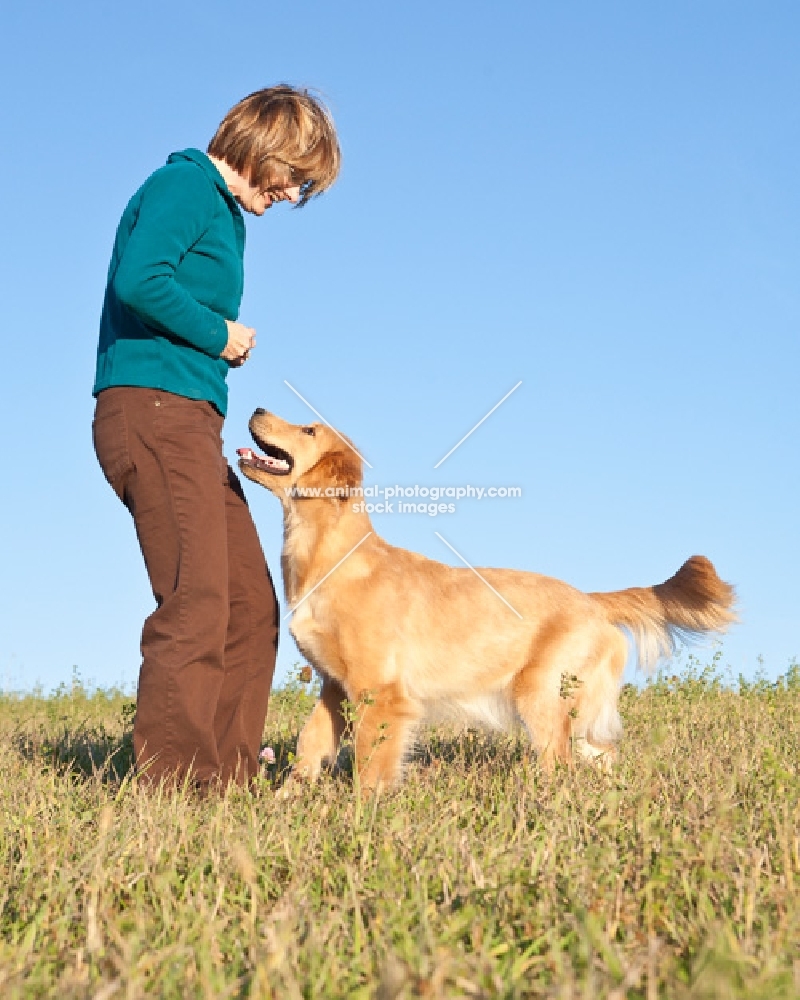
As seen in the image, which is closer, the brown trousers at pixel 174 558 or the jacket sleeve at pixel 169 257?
the jacket sleeve at pixel 169 257

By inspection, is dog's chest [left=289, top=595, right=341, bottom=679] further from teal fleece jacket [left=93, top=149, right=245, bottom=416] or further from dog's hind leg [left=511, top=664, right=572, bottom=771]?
teal fleece jacket [left=93, top=149, right=245, bottom=416]

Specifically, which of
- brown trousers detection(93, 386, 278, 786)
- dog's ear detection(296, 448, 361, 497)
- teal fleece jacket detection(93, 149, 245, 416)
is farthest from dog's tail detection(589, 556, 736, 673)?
teal fleece jacket detection(93, 149, 245, 416)

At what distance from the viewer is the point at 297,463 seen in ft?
18.2

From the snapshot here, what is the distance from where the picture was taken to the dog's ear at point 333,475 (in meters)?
5.48

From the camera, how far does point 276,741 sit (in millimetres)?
6707

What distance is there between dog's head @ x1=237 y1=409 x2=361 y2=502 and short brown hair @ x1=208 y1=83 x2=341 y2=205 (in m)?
1.32

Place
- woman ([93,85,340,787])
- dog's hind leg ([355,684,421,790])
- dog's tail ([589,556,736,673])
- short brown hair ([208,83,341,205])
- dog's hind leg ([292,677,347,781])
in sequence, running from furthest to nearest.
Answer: dog's tail ([589,556,736,673]) → dog's hind leg ([292,677,347,781]) → dog's hind leg ([355,684,421,790]) → short brown hair ([208,83,341,205]) → woman ([93,85,340,787])

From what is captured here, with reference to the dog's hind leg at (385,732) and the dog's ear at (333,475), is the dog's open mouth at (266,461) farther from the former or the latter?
the dog's hind leg at (385,732)

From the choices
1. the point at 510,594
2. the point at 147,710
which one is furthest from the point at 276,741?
the point at 147,710

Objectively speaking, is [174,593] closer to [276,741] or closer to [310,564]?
[310,564]

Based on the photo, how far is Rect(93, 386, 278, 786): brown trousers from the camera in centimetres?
435

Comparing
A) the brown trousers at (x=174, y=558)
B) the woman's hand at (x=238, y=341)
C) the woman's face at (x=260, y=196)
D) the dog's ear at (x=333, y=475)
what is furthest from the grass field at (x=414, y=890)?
the woman's face at (x=260, y=196)

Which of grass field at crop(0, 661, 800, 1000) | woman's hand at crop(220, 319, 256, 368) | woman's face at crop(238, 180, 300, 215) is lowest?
grass field at crop(0, 661, 800, 1000)

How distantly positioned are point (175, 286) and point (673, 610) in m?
3.44
